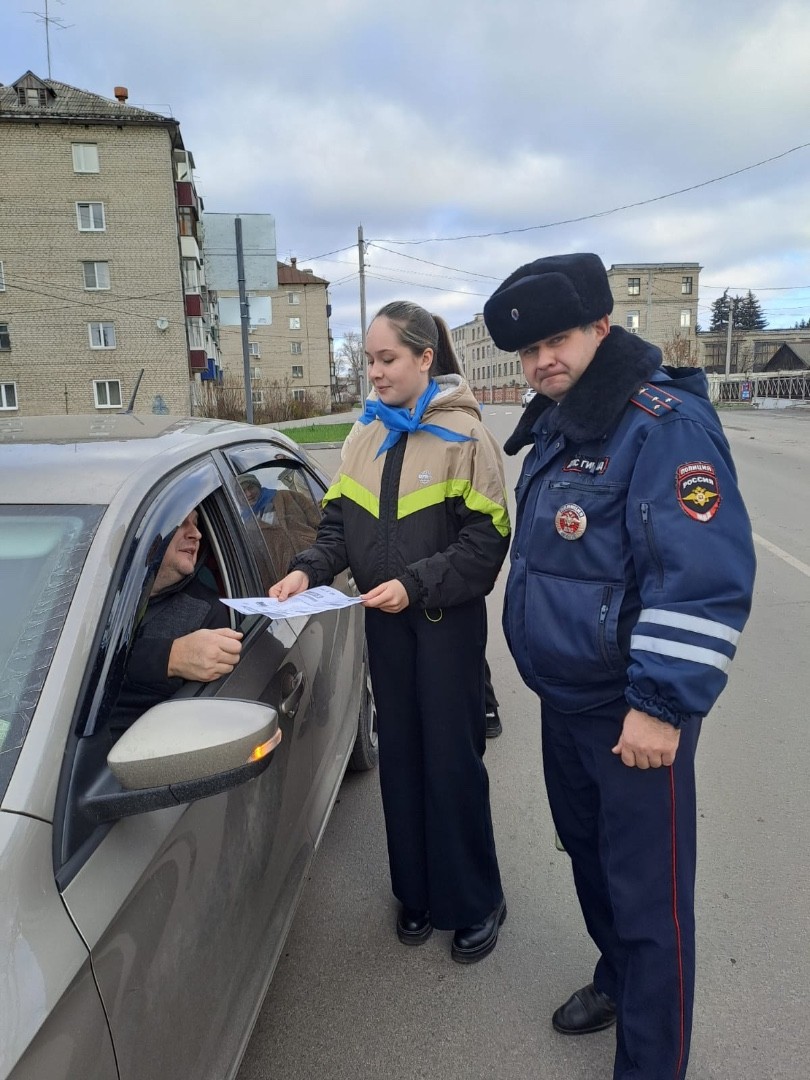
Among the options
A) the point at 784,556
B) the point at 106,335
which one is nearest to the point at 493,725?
the point at 784,556

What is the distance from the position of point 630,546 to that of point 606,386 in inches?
14.4

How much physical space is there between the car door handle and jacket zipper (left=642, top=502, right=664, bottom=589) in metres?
1.07

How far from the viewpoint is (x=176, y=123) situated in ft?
110

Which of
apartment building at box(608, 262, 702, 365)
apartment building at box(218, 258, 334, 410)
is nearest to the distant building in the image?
apartment building at box(608, 262, 702, 365)

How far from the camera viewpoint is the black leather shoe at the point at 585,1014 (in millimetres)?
2150

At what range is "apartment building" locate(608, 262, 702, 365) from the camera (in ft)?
254

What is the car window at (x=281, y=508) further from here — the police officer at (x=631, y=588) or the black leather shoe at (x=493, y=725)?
the black leather shoe at (x=493, y=725)

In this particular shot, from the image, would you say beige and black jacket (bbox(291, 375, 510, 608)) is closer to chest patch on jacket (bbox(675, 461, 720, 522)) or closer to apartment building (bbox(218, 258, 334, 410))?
chest patch on jacket (bbox(675, 461, 720, 522))

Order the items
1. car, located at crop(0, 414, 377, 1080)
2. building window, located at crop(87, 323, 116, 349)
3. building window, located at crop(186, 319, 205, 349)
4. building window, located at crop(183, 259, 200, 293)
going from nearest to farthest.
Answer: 1. car, located at crop(0, 414, 377, 1080)
2. building window, located at crop(87, 323, 116, 349)
3. building window, located at crop(183, 259, 200, 293)
4. building window, located at crop(186, 319, 205, 349)

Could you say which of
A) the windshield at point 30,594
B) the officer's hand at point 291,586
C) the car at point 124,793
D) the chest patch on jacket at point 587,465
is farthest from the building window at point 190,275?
the chest patch on jacket at point 587,465

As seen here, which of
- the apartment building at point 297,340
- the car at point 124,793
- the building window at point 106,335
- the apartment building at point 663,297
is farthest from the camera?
the apartment building at point 663,297

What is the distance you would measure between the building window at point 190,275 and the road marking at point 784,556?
33182 millimetres

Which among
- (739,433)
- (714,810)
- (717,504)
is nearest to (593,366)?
(717,504)

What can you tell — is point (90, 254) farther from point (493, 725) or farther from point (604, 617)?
point (604, 617)
